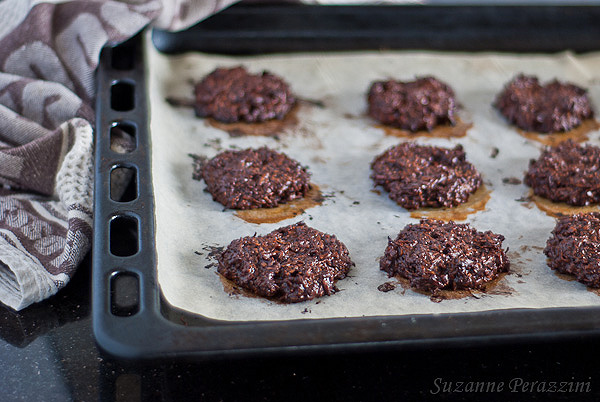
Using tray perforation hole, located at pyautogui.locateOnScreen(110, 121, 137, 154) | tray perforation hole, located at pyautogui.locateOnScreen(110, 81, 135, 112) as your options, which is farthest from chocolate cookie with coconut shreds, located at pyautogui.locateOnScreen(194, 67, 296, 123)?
tray perforation hole, located at pyautogui.locateOnScreen(110, 121, 137, 154)

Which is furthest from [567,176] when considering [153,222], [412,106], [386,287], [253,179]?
[153,222]

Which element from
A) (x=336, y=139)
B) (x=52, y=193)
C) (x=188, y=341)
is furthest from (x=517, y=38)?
(x=188, y=341)

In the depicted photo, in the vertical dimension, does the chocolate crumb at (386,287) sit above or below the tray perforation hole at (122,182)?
above

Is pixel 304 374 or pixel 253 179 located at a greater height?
pixel 253 179

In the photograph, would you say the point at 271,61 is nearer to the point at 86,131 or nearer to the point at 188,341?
the point at 86,131

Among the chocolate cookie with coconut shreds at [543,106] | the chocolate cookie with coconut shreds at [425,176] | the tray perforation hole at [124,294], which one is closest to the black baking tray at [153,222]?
the tray perforation hole at [124,294]

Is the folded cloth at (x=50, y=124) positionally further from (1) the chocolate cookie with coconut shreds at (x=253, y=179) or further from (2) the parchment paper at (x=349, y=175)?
(1) the chocolate cookie with coconut shreds at (x=253, y=179)

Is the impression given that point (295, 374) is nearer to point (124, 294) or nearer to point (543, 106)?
point (124, 294)

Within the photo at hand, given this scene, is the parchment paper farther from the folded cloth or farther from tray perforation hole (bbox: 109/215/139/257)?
the folded cloth
